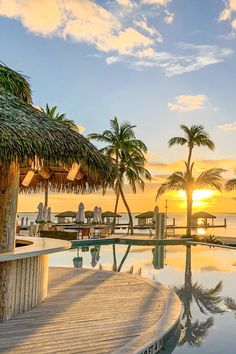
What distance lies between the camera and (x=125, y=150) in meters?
26.6

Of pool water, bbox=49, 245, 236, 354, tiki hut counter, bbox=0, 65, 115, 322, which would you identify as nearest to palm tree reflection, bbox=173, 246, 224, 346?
pool water, bbox=49, 245, 236, 354

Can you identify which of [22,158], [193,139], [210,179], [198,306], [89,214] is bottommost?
[198,306]

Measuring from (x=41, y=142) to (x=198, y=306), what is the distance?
15.3 ft

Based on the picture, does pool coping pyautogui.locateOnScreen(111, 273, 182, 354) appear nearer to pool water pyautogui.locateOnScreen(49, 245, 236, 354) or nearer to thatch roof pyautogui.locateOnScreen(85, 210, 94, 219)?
pool water pyautogui.locateOnScreen(49, 245, 236, 354)

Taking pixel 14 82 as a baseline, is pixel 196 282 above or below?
below

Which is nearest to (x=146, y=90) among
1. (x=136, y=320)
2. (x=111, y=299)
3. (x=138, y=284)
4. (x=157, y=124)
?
(x=157, y=124)

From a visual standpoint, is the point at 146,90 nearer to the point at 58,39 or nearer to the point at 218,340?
the point at 58,39

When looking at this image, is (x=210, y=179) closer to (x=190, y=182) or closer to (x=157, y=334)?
(x=190, y=182)

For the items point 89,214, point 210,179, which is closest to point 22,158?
point 210,179

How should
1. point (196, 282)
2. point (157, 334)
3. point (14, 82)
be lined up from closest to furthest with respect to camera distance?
point (157, 334) → point (14, 82) → point (196, 282)

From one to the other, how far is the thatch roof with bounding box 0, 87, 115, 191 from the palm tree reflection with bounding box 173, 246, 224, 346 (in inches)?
112

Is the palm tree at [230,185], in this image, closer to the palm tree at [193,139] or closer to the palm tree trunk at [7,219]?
the palm tree at [193,139]

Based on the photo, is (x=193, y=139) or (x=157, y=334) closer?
(x=157, y=334)

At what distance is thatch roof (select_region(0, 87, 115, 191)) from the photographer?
5.12 meters
